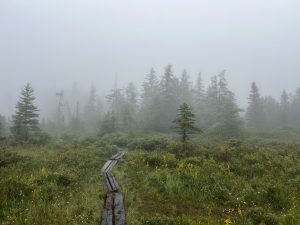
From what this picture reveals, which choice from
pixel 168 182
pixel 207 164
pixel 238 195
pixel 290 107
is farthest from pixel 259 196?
pixel 290 107

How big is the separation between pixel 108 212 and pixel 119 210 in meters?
0.41

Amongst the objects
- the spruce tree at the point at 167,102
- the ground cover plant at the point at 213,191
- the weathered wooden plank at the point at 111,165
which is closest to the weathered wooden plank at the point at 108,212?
the ground cover plant at the point at 213,191

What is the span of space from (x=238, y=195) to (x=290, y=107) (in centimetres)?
8158

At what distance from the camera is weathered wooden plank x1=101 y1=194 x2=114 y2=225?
31.2ft

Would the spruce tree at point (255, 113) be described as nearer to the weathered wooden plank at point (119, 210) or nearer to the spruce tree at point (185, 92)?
the spruce tree at point (185, 92)

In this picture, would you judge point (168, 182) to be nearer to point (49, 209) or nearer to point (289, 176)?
point (49, 209)

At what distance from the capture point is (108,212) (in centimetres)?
1041

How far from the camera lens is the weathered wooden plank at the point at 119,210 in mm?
9523

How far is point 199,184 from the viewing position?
48.6 feet

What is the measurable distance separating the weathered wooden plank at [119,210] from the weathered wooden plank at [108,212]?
146 mm

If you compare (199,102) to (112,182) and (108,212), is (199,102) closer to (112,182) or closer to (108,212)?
(112,182)

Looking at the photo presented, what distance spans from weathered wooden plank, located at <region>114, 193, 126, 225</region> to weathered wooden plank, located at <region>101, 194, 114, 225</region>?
15cm

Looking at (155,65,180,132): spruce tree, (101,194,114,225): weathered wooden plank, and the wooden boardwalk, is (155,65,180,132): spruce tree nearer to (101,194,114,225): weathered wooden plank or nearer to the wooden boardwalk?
the wooden boardwalk

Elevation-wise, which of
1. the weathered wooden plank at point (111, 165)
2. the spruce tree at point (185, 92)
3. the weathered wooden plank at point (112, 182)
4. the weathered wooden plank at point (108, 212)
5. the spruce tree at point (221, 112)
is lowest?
the weathered wooden plank at point (108, 212)
